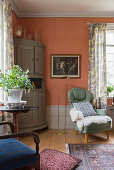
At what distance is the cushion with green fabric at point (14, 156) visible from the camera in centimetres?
166

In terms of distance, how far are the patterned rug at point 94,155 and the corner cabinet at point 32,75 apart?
1162 millimetres

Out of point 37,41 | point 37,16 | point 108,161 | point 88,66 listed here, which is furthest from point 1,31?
point 108,161

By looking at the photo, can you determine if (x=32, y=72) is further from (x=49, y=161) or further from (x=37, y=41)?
(x=49, y=161)

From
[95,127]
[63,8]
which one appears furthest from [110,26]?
[95,127]

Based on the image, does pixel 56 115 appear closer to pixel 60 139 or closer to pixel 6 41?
pixel 60 139

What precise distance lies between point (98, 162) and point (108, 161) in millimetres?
166

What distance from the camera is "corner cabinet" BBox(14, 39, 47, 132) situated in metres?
4.27

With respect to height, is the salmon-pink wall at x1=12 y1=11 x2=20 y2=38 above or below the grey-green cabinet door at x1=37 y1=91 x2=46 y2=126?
above

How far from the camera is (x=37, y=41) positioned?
470 centimetres

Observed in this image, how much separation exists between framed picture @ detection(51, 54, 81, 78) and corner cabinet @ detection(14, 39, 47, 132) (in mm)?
388

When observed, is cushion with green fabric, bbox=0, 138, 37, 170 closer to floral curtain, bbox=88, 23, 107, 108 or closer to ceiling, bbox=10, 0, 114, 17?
floral curtain, bbox=88, 23, 107, 108

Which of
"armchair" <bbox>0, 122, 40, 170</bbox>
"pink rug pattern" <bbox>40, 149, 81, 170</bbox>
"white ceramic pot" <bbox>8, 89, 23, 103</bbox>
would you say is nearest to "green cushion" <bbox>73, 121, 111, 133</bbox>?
"pink rug pattern" <bbox>40, 149, 81, 170</bbox>

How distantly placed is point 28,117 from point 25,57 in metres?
1.42

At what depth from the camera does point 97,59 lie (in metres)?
4.83
